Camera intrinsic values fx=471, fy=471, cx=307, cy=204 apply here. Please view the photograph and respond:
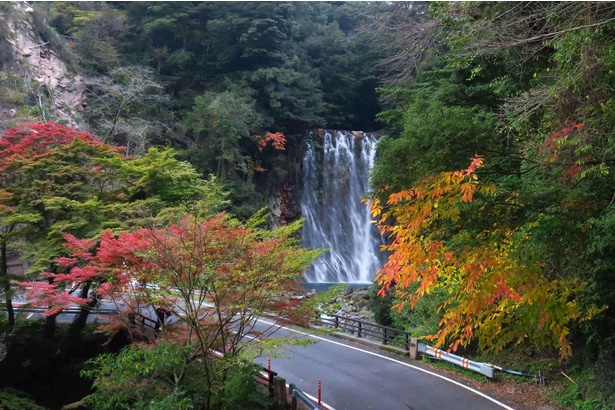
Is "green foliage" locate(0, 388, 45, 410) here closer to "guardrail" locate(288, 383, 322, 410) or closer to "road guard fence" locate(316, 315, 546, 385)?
"guardrail" locate(288, 383, 322, 410)

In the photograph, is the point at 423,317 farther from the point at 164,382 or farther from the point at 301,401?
the point at 164,382

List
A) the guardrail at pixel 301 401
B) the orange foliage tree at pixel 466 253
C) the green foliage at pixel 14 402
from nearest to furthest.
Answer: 1. the orange foliage tree at pixel 466 253
2. the guardrail at pixel 301 401
3. the green foliage at pixel 14 402

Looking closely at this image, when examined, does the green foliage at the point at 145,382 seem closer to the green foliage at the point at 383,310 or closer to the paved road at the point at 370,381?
the paved road at the point at 370,381

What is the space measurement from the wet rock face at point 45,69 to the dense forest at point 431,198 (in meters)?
0.29

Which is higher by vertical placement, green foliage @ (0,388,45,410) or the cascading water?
the cascading water

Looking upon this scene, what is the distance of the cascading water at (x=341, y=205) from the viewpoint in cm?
3225

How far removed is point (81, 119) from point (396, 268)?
77.8ft

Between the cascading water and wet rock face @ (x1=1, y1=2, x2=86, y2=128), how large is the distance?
15.7m

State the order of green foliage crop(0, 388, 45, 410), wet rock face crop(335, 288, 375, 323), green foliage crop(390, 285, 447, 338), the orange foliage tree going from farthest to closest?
wet rock face crop(335, 288, 375, 323)
green foliage crop(390, 285, 447, 338)
green foliage crop(0, 388, 45, 410)
the orange foliage tree

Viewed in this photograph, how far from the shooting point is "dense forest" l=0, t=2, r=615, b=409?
17.4 feet

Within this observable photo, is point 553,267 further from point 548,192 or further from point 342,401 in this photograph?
point 342,401

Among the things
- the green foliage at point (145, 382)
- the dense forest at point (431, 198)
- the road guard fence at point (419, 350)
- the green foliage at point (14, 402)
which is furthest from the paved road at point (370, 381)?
the green foliage at point (14, 402)

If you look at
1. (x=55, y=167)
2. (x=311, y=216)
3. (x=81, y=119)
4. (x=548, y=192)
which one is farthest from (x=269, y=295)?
(x=311, y=216)

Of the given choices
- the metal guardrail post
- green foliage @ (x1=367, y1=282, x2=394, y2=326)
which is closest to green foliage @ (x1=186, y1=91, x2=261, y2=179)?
green foliage @ (x1=367, y1=282, x2=394, y2=326)
